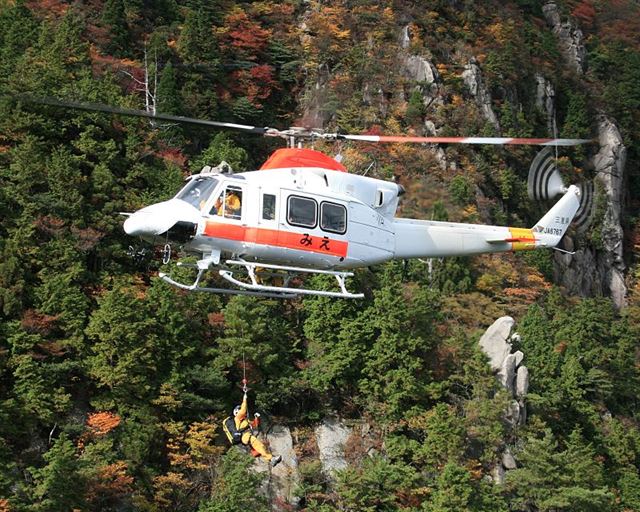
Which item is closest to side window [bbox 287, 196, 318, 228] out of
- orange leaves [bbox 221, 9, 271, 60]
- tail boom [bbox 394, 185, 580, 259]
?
tail boom [bbox 394, 185, 580, 259]

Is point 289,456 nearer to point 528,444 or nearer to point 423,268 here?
point 528,444

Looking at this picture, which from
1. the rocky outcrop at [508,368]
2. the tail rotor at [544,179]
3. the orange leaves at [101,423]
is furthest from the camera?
the rocky outcrop at [508,368]

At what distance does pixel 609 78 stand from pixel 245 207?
56829 millimetres

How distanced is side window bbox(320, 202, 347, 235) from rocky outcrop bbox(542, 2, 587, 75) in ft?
173

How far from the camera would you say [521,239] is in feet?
71.6

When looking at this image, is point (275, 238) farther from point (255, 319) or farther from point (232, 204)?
point (255, 319)

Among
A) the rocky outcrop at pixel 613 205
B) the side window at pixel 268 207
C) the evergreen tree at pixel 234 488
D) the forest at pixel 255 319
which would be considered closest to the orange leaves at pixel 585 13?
the rocky outcrop at pixel 613 205

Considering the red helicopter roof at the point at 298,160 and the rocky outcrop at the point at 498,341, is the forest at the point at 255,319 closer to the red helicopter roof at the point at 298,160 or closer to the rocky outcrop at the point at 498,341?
the rocky outcrop at the point at 498,341

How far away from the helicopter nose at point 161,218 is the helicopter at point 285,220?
2 cm

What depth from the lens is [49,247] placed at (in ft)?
111

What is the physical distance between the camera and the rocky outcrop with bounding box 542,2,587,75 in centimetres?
6874

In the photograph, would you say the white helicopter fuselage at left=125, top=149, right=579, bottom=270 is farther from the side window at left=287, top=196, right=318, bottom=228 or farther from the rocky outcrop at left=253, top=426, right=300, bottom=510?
the rocky outcrop at left=253, top=426, right=300, bottom=510

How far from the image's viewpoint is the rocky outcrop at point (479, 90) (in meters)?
54.8

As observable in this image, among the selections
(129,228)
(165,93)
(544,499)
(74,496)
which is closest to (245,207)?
(129,228)
